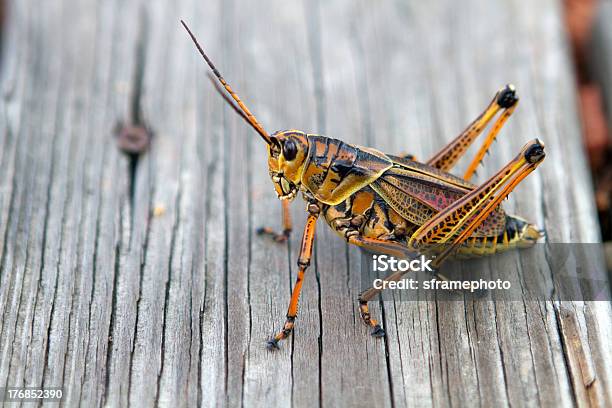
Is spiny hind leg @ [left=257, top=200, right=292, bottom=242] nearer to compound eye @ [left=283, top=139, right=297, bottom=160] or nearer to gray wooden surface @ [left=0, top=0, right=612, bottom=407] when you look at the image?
gray wooden surface @ [left=0, top=0, right=612, bottom=407]

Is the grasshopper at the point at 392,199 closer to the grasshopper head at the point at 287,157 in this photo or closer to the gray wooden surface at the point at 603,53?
the grasshopper head at the point at 287,157

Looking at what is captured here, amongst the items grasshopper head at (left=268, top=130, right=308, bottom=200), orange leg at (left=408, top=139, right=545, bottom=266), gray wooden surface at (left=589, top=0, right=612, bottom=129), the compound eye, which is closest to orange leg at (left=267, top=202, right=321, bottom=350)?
grasshopper head at (left=268, top=130, right=308, bottom=200)

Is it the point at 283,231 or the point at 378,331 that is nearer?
the point at 378,331

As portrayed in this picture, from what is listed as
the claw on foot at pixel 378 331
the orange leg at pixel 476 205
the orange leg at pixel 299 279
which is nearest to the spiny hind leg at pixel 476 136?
the orange leg at pixel 476 205

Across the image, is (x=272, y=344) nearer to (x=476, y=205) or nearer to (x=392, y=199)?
(x=392, y=199)

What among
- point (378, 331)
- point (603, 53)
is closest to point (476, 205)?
point (378, 331)
